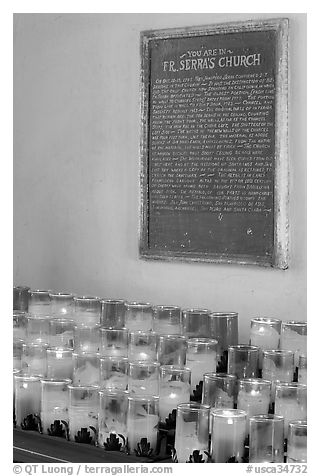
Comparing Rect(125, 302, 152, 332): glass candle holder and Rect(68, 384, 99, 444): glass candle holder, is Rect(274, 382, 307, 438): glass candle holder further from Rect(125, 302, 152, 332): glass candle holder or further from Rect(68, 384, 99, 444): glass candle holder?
Rect(125, 302, 152, 332): glass candle holder

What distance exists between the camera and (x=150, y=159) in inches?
147

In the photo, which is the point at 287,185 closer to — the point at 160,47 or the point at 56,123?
the point at 160,47

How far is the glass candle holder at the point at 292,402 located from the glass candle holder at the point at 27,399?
1.97 ft

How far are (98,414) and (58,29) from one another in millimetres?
2293

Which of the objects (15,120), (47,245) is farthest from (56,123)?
(47,245)

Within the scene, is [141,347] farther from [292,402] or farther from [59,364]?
[292,402]

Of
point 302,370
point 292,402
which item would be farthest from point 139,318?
point 292,402

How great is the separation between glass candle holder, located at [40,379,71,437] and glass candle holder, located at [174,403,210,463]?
375 mm

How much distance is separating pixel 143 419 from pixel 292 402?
35 cm

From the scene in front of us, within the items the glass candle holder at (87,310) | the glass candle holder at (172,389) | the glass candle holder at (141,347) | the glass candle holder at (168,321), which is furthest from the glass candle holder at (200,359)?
the glass candle holder at (87,310)

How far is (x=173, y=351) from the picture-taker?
2629 millimetres

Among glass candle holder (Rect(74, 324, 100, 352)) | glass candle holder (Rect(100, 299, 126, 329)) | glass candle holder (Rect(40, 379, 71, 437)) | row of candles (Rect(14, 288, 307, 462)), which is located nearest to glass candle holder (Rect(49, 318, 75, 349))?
row of candles (Rect(14, 288, 307, 462))

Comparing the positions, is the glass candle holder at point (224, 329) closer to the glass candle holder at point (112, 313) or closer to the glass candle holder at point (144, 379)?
the glass candle holder at point (112, 313)

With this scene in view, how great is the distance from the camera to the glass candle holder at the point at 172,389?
2.30m
